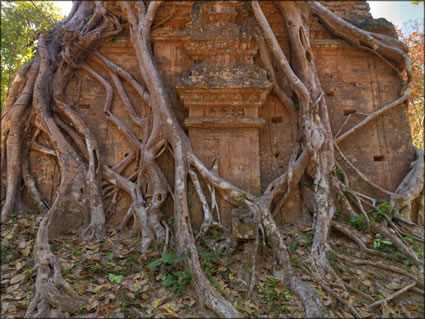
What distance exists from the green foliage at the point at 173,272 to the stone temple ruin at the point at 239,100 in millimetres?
814

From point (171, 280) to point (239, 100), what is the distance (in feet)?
8.55

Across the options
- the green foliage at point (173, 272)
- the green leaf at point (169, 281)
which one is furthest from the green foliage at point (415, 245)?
the green leaf at point (169, 281)

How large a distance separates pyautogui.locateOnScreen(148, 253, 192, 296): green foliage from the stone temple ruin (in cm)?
81

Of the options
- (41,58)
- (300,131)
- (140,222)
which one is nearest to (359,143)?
(300,131)

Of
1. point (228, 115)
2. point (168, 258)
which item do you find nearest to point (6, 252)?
point (168, 258)

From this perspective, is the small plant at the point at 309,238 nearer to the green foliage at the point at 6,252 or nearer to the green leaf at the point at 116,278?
the green leaf at the point at 116,278

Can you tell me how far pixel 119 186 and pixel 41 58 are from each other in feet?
8.48

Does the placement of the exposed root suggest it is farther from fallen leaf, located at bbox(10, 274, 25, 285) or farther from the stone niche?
fallen leaf, located at bbox(10, 274, 25, 285)

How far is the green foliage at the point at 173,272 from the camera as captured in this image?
9.91ft

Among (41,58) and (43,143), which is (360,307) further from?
(41,58)

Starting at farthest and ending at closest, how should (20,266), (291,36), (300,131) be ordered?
1. (291,36)
2. (300,131)
3. (20,266)

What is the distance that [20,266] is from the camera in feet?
10.5

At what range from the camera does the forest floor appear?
9.00ft

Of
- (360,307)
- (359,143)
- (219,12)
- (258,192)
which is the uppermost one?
(219,12)
